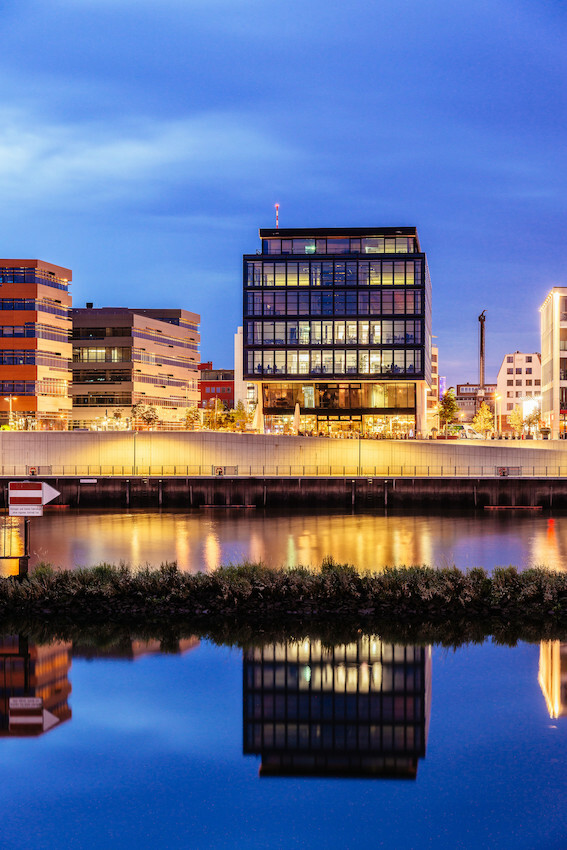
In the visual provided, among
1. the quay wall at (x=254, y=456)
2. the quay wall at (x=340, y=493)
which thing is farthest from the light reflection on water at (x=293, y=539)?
the quay wall at (x=254, y=456)

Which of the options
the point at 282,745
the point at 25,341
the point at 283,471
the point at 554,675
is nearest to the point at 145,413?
the point at 25,341

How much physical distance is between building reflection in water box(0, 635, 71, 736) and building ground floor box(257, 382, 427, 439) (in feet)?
317

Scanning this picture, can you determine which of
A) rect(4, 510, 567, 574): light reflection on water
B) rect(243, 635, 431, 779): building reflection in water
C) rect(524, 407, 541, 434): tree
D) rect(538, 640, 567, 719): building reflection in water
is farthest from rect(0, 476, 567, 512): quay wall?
rect(524, 407, 541, 434): tree

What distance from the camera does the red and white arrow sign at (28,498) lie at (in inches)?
1225

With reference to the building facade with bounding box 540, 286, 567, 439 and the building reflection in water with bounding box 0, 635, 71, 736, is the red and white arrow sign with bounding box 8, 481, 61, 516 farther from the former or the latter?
the building facade with bounding box 540, 286, 567, 439

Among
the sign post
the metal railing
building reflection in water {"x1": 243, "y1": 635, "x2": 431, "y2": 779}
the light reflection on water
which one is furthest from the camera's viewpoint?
the metal railing

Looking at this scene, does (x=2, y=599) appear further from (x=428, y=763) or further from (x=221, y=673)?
(x=428, y=763)

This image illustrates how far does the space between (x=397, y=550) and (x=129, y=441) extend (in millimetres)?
42643

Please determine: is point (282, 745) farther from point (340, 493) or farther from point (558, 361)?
point (558, 361)

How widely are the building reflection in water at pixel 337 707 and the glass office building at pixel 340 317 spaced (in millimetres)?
94809

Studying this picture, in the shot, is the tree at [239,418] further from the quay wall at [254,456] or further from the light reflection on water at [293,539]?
the light reflection on water at [293,539]

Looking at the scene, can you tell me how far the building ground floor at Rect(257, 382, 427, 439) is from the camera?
408 ft

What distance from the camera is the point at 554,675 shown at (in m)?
25.1

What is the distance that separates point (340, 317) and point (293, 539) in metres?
66.2
